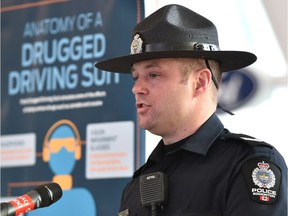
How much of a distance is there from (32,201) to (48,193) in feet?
0.26

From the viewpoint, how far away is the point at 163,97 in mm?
1846

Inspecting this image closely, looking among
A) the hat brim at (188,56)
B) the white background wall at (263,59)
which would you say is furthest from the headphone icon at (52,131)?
the hat brim at (188,56)

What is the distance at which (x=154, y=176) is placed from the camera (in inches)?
69.8

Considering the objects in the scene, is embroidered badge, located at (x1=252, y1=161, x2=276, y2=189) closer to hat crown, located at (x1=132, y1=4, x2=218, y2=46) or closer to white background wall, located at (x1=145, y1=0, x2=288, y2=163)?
hat crown, located at (x1=132, y1=4, x2=218, y2=46)

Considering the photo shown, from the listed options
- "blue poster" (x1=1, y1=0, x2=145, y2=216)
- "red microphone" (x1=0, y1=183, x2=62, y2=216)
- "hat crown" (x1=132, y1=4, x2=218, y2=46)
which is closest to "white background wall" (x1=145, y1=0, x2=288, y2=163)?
"blue poster" (x1=1, y1=0, x2=145, y2=216)

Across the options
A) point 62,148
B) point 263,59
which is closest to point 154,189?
point 263,59

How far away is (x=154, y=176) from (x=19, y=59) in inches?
66.3

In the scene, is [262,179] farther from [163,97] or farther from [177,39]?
[177,39]

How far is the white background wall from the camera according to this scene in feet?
8.12

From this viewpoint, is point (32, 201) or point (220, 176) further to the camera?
point (220, 176)

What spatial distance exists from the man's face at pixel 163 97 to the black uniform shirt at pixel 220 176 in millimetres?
68

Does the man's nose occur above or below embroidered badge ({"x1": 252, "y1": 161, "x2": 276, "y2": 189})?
above

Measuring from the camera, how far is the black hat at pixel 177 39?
1863 mm

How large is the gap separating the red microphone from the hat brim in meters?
0.50
